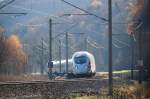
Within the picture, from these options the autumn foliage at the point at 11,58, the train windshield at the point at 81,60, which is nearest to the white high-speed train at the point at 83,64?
the train windshield at the point at 81,60

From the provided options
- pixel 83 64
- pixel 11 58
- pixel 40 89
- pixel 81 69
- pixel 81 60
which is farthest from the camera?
pixel 11 58

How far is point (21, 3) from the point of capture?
112 m

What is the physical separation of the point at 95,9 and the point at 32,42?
72.2 feet

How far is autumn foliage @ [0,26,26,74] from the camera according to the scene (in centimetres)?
6075

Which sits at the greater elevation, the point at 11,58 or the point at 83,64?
the point at 11,58

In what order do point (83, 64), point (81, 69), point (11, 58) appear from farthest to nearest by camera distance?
point (11, 58) < point (81, 69) < point (83, 64)

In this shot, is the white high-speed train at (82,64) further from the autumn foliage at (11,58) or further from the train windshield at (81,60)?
the autumn foliage at (11,58)

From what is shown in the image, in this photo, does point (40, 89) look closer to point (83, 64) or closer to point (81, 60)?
point (83, 64)

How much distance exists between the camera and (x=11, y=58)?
235 feet

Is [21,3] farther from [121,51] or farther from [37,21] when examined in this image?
[121,51]

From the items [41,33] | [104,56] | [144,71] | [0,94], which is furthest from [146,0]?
[41,33]

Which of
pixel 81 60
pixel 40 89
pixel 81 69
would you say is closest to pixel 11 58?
pixel 81 69

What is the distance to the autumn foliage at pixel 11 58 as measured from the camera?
6075cm

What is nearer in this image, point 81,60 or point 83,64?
point 83,64
